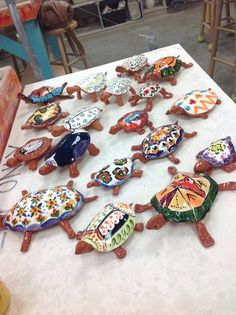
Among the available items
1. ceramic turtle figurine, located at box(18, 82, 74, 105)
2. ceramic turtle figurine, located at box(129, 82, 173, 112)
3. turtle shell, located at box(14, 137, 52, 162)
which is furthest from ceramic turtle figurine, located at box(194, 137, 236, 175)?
ceramic turtle figurine, located at box(18, 82, 74, 105)

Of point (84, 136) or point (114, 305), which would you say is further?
point (84, 136)

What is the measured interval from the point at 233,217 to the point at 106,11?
4.24 m

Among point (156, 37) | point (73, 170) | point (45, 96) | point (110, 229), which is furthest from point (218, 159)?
point (156, 37)

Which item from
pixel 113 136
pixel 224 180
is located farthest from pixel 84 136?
pixel 224 180

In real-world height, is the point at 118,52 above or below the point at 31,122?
below

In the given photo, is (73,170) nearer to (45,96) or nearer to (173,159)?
(173,159)

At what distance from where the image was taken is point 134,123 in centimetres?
128

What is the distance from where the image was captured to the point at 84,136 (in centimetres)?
120

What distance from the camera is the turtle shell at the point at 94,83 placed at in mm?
1550

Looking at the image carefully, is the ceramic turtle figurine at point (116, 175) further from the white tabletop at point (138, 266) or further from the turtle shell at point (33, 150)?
the turtle shell at point (33, 150)

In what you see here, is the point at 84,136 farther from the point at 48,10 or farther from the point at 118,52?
the point at 118,52

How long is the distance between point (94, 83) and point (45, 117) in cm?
29

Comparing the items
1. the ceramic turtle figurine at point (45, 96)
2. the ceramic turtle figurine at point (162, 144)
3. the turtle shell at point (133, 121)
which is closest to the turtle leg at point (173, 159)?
the ceramic turtle figurine at point (162, 144)

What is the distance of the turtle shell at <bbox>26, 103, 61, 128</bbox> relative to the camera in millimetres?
1454
